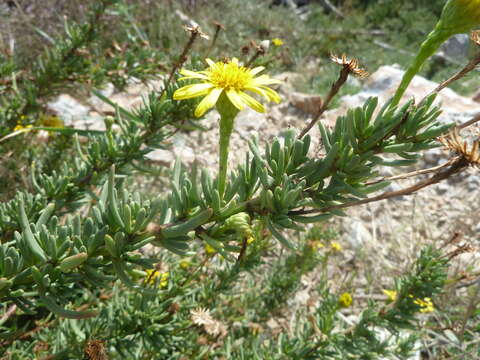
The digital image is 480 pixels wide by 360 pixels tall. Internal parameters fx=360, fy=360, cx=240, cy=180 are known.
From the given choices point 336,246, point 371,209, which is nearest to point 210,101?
point 336,246

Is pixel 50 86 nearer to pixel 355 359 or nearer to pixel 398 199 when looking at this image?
pixel 355 359

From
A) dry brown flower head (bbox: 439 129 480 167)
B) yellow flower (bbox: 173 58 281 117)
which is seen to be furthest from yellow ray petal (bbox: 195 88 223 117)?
dry brown flower head (bbox: 439 129 480 167)

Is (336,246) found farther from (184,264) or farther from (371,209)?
(184,264)

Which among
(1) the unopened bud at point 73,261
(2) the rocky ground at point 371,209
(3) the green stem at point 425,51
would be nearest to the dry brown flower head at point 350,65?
(3) the green stem at point 425,51

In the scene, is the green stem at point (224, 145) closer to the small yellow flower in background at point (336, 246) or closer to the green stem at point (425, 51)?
the green stem at point (425, 51)

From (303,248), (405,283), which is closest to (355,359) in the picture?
(405,283)

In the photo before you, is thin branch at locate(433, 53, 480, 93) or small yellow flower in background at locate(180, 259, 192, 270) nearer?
thin branch at locate(433, 53, 480, 93)

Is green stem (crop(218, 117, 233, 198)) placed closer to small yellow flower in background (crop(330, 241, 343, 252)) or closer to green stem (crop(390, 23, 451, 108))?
green stem (crop(390, 23, 451, 108))
